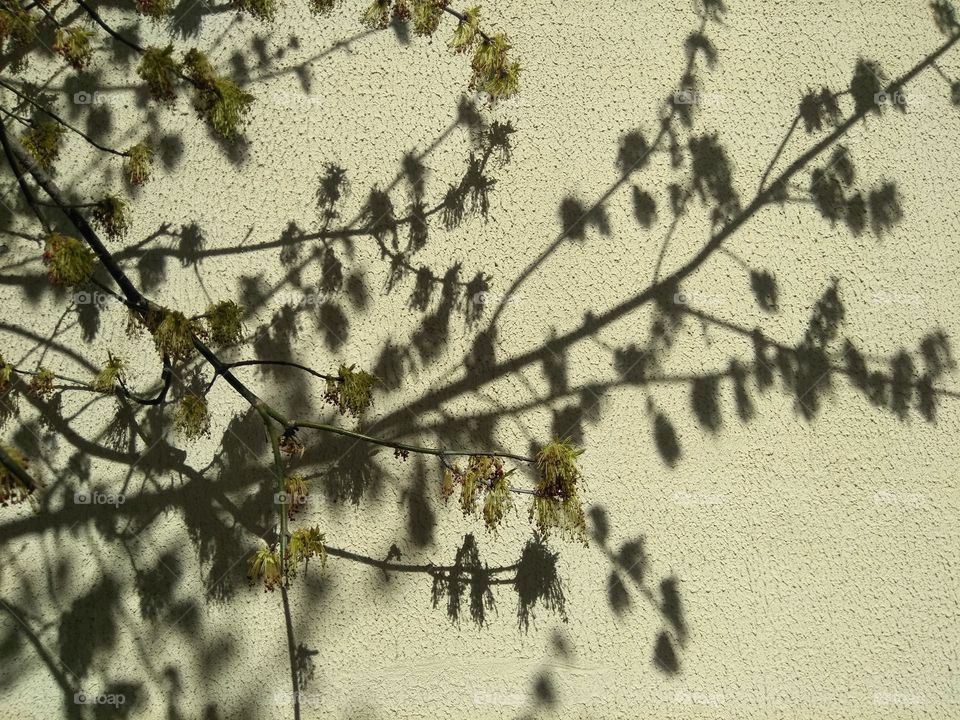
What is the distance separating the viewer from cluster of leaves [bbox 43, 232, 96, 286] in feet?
9.97

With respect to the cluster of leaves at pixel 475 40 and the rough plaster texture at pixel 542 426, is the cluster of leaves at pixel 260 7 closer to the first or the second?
the rough plaster texture at pixel 542 426

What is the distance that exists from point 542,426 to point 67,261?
2401mm

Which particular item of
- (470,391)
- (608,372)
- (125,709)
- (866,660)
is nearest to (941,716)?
(866,660)

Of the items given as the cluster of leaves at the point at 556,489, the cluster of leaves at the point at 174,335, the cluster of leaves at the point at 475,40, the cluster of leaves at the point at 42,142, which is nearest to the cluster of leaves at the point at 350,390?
the cluster of leaves at the point at 174,335

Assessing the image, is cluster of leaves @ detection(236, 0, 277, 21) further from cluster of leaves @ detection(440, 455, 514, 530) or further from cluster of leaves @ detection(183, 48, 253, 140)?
cluster of leaves @ detection(440, 455, 514, 530)

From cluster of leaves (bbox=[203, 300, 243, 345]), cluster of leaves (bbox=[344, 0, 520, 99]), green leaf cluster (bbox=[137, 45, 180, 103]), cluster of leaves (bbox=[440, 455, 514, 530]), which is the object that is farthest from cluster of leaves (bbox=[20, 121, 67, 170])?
cluster of leaves (bbox=[440, 455, 514, 530])

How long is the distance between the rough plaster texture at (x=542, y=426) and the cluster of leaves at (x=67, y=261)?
1205 millimetres

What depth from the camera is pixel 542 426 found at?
4.20 meters

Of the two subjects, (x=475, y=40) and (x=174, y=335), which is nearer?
(x=174, y=335)

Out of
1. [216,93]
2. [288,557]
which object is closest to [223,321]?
[216,93]

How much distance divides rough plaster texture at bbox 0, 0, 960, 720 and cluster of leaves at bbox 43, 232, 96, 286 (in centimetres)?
121

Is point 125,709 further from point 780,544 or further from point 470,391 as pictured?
point 780,544

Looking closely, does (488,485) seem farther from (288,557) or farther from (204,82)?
(204,82)

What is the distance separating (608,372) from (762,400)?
0.85 m
